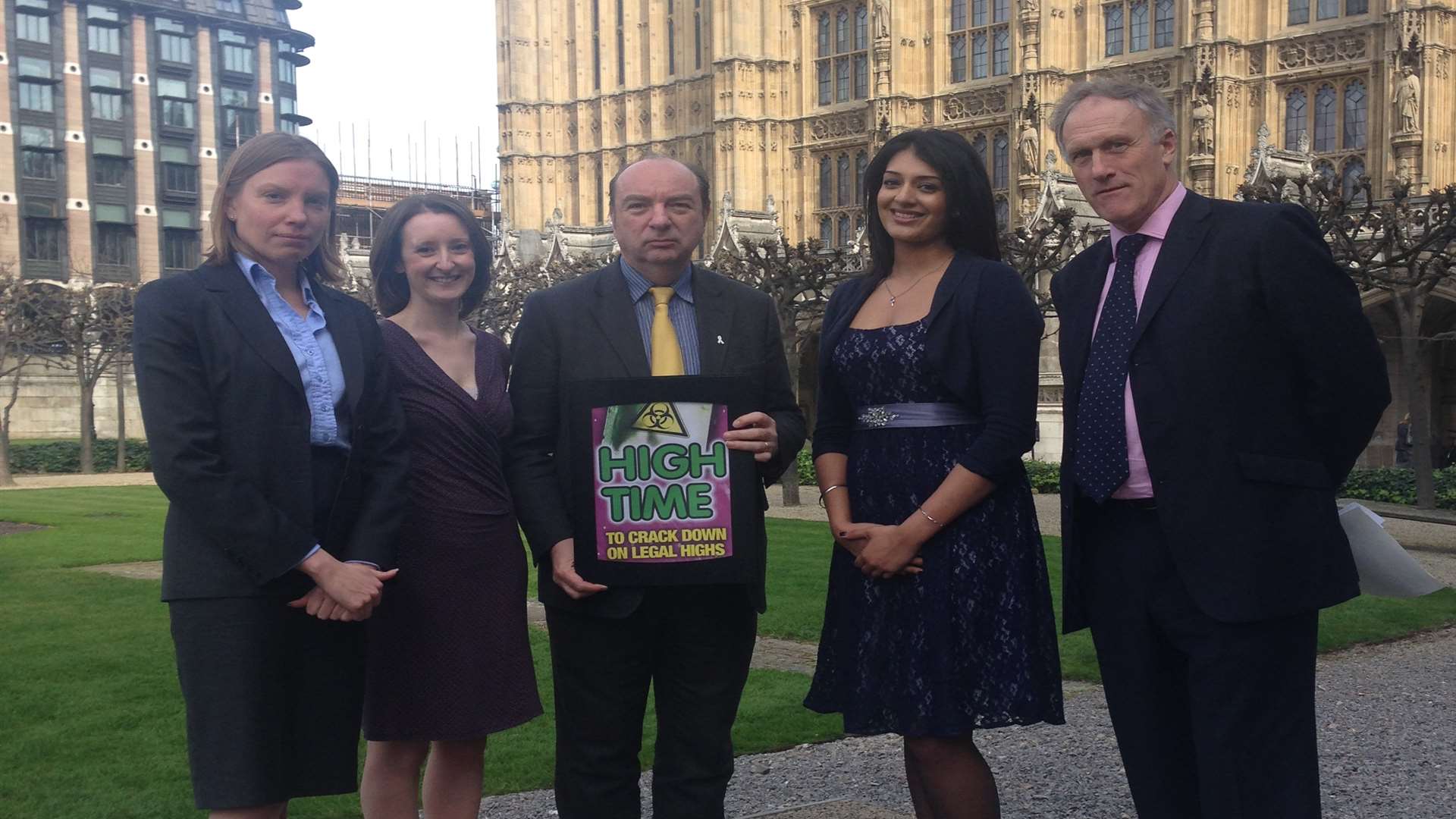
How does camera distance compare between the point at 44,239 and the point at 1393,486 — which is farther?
the point at 44,239

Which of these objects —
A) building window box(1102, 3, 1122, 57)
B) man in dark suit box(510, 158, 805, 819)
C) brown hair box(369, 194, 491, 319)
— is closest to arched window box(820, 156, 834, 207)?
building window box(1102, 3, 1122, 57)

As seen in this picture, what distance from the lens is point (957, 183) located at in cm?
375

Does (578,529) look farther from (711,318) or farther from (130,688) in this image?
(130,688)

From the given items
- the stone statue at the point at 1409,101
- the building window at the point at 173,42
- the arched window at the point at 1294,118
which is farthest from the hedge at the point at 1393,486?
the building window at the point at 173,42

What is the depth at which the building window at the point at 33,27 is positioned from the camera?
60219 mm

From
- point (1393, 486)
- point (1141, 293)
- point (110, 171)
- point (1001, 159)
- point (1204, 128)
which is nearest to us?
point (1141, 293)

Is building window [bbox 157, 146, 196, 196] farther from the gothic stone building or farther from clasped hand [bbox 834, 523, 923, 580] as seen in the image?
clasped hand [bbox 834, 523, 923, 580]

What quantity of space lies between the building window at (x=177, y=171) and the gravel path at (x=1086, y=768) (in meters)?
63.8

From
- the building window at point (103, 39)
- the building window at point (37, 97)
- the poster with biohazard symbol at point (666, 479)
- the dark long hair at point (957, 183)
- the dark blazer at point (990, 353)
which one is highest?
the building window at point (103, 39)

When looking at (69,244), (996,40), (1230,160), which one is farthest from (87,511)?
(69,244)

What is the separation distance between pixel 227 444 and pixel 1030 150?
31.7m

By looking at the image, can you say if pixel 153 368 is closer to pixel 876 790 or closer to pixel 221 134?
pixel 876 790

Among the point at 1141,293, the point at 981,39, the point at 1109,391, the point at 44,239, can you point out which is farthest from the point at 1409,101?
the point at 44,239

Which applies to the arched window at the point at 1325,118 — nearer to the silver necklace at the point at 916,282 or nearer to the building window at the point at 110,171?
the silver necklace at the point at 916,282
